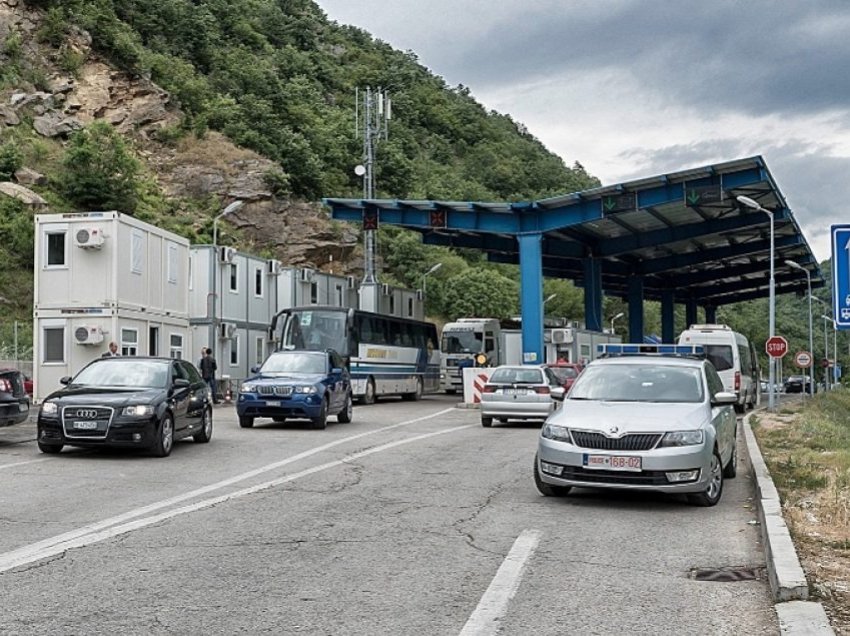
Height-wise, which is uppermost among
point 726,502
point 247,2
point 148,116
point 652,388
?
point 247,2

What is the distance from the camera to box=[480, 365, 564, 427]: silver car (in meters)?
24.0

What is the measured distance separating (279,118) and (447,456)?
207ft

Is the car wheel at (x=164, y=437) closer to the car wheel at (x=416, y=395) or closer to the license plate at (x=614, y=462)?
the license plate at (x=614, y=462)

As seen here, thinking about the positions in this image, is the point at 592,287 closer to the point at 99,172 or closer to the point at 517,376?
the point at 99,172

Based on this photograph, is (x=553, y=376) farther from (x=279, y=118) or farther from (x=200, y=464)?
(x=279, y=118)

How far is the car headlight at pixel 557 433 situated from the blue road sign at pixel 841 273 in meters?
2.89

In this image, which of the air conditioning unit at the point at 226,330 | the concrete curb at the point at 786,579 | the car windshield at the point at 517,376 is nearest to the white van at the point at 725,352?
the car windshield at the point at 517,376

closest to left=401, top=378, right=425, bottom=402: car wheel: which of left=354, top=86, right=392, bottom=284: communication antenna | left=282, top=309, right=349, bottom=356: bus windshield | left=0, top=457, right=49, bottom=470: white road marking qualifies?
left=354, top=86, right=392, bottom=284: communication antenna

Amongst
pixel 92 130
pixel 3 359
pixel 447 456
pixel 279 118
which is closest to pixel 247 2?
pixel 279 118

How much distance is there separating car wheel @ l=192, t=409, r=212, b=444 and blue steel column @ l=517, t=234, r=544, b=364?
20.1 meters

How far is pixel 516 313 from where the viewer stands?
7362cm

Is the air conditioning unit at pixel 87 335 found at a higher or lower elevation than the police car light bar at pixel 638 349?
higher

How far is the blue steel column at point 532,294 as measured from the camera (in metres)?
37.3

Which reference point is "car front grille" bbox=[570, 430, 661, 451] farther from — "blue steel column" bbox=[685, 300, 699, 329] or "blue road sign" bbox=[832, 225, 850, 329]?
"blue steel column" bbox=[685, 300, 699, 329]
